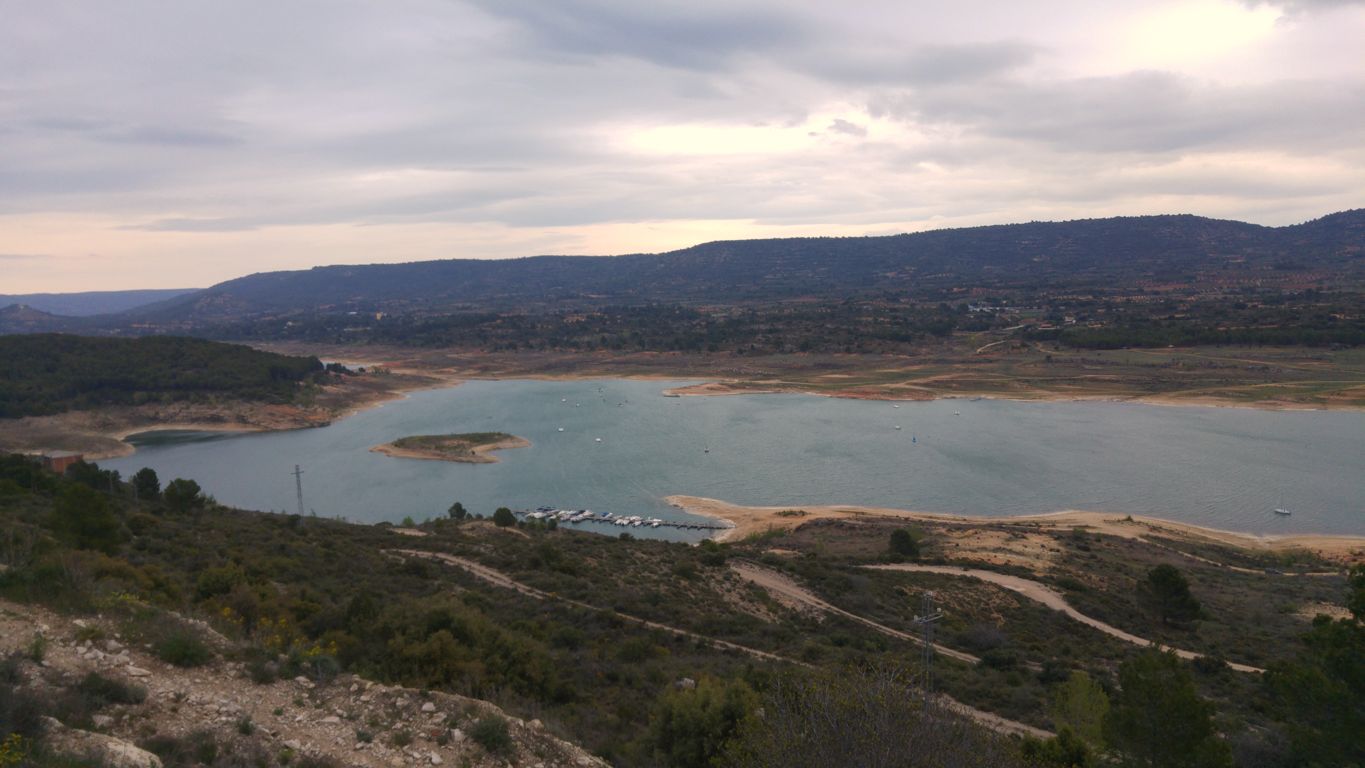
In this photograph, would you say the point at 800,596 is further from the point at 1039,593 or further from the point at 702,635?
the point at 1039,593

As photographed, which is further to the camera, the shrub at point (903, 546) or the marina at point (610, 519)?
the marina at point (610, 519)

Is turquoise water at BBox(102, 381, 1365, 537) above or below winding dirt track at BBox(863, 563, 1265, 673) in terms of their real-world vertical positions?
below

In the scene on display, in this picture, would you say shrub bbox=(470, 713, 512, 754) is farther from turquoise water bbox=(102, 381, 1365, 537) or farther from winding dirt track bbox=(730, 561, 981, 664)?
turquoise water bbox=(102, 381, 1365, 537)

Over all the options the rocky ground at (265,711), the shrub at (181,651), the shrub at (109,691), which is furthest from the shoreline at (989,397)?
the shrub at (109,691)

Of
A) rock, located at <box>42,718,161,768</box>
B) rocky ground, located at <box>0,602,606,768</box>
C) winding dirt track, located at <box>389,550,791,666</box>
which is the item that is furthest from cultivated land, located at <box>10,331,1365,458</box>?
rock, located at <box>42,718,161,768</box>

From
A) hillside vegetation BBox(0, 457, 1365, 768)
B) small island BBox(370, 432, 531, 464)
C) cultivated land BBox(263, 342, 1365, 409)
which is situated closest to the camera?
hillside vegetation BBox(0, 457, 1365, 768)

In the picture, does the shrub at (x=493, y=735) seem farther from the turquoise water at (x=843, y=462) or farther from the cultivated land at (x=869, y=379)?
the cultivated land at (x=869, y=379)

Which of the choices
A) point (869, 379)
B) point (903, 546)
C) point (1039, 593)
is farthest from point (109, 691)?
point (869, 379)
